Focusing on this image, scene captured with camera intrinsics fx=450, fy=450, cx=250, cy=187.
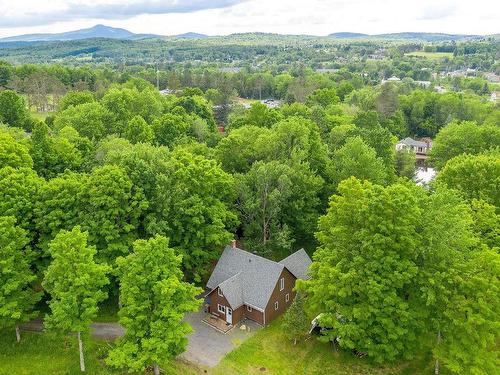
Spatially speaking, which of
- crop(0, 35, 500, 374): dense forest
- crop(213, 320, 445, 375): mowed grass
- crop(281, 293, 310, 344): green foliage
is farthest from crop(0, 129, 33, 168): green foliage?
crop(281, 293, 310, 344): green foliage

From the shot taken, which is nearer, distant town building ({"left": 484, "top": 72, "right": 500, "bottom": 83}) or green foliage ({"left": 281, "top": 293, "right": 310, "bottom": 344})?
green foliage ({"left": 281, "top": 293, "right": 310, "bottom": 344})

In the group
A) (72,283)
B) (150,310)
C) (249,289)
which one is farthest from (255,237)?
(72,283)

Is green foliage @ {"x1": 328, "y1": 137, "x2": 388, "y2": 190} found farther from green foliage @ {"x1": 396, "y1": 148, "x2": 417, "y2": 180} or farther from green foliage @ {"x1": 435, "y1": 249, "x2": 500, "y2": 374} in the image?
green foliage @ {"x1": 435, "y1": 249, "x2": 500, "y2": 374}

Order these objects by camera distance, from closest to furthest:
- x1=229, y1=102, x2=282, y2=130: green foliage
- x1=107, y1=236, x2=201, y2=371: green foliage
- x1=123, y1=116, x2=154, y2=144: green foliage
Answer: x1=107, y1=236, x2=201, y2=371: green foliage < x1=123, y1=116, x2=154, y2=144: green foliage < x1=229, y1=102, x2=282, y2=130: green foliage

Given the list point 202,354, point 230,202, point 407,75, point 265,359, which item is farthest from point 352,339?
point 407,75

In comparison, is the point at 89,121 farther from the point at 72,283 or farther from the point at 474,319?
the point at 474,319

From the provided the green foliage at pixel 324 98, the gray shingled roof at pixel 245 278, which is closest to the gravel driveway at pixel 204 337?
the gray shingled roof at pixel 245 278

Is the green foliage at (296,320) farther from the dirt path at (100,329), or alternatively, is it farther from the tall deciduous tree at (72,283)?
the tall deciduous tree at (72,283)
